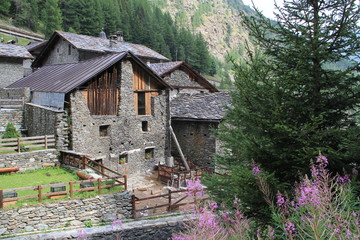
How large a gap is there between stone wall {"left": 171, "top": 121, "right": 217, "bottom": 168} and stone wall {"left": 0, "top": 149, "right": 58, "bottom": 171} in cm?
851

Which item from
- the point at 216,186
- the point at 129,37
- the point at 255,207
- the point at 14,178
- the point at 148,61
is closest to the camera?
the point at 255,207

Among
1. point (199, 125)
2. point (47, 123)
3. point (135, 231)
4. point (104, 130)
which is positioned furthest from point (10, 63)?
point (135, 231)

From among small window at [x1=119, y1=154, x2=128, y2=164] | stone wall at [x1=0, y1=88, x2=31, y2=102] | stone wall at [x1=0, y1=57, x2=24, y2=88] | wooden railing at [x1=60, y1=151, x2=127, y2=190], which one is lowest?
small window at [x1=119, y1=154, x2=128, y2=164]

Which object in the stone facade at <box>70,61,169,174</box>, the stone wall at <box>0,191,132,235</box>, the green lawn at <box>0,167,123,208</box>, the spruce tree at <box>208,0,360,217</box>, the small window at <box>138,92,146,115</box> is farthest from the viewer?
the small window at <box>138,92,146,115</box>

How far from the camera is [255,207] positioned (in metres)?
7.08

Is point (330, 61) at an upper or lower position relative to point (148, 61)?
lower

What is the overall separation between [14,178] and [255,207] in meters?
11.0

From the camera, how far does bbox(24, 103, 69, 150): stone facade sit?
52.4ft

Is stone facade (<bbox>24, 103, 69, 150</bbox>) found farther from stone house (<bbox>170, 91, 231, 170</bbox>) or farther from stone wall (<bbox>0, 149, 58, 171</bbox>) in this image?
stone house (<bbox>170, 91, 231, 170</bbox>)

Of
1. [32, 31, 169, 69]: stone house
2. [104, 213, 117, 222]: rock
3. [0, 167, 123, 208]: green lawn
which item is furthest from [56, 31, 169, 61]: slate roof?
[104, 213, 117, 222]: rock

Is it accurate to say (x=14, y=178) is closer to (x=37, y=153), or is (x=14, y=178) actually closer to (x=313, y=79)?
(x=37, y=153)

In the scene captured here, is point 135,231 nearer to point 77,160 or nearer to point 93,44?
point 77,160

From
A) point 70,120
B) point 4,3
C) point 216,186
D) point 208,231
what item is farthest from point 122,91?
point 4,3

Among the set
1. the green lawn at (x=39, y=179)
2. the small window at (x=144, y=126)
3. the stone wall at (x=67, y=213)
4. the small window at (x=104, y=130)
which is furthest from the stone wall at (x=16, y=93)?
the stone wall at (x=67, y=213)
